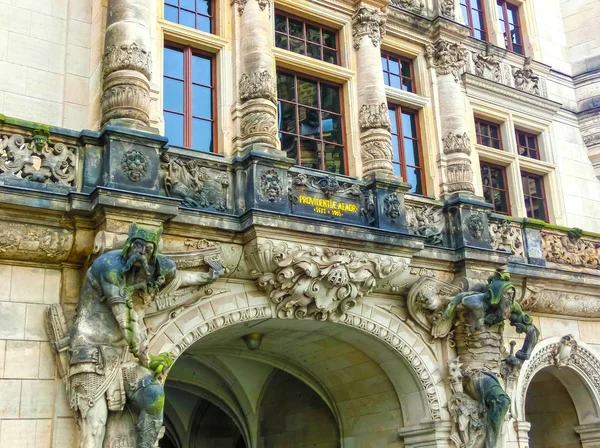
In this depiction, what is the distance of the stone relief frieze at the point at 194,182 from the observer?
8477 millimetres

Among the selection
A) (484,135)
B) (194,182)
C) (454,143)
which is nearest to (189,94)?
(194,182)

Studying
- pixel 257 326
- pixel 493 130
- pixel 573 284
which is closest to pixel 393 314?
pixel 257 326

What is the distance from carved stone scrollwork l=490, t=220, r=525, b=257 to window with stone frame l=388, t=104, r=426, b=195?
1.21 meters

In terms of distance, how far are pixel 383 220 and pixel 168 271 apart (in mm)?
3333

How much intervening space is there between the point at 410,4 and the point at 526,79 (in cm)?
309

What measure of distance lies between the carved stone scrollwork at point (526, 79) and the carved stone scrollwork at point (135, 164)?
27.2 ft

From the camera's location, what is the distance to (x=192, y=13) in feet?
33.0

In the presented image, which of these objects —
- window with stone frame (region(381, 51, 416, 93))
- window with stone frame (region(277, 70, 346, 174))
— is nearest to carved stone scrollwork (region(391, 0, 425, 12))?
window with stone frame (region(381, 51, 416, 93))

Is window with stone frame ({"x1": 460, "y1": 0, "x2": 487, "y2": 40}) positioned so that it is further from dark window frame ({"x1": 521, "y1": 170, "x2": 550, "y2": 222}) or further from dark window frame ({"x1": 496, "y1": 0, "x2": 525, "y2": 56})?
dark window frame ({"x1": 521, "y1": 170, "x2": 550, "y2": 222})

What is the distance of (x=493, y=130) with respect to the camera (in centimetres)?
1355

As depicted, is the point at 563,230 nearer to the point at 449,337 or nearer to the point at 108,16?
the point at 449,337

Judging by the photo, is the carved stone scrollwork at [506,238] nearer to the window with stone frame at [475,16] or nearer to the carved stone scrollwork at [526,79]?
the carved stone scrollwork at [526,79]

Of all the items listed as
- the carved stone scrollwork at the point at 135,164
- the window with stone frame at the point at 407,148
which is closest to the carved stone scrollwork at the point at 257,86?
the carved stone scrollwork at the point at 135,164

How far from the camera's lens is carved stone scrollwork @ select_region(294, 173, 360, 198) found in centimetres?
949
